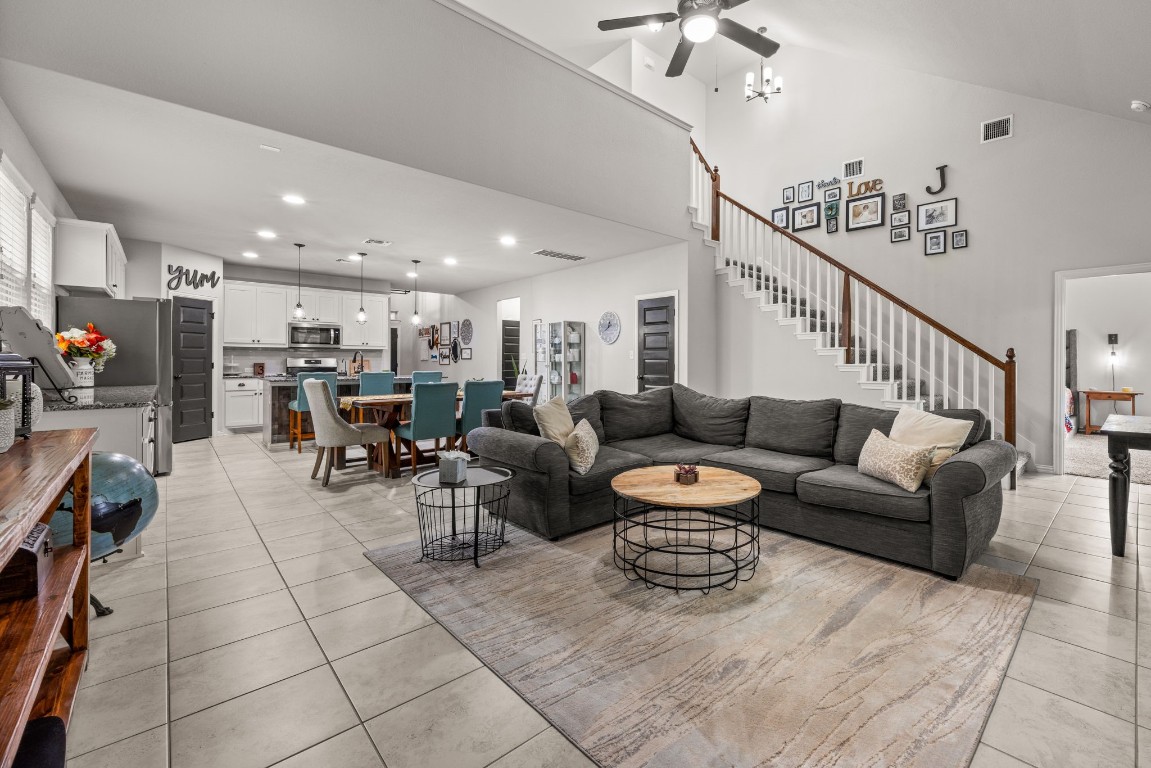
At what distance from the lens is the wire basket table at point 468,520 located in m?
2.88

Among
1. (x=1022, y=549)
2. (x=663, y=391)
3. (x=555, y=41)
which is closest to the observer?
(x=1022, y=549)

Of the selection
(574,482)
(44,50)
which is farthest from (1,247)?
(574,482)

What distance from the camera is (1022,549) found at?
3.13 meters

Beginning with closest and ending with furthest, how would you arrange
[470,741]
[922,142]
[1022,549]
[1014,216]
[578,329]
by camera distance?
[470,741] < [1022,549] < [1014,216] < [922,142] < [578,329]

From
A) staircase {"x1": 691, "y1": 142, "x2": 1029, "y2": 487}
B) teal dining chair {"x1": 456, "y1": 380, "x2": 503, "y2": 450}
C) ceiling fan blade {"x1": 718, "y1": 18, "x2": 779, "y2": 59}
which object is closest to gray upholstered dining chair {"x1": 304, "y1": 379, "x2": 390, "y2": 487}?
teal dining chair {"x1": 456, "y1": 380, "x2": 503, "y2": 450}

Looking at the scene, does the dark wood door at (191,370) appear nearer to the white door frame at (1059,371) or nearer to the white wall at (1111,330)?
the white door frame at (1059,371)

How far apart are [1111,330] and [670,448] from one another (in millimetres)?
8221

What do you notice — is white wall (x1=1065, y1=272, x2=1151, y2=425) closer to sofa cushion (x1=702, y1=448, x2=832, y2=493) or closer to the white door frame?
the white door frame

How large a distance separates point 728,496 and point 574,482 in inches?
42.6

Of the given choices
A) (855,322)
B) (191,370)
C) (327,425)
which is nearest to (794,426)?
(855,322)

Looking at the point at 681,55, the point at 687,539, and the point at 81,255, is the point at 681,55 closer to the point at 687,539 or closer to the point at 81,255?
the point at 687,539

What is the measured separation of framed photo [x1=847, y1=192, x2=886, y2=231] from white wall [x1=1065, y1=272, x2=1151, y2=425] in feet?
11.8

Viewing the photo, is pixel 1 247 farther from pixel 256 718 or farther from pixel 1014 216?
pixel 1014 216

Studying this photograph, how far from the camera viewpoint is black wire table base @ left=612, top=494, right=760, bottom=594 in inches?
103
